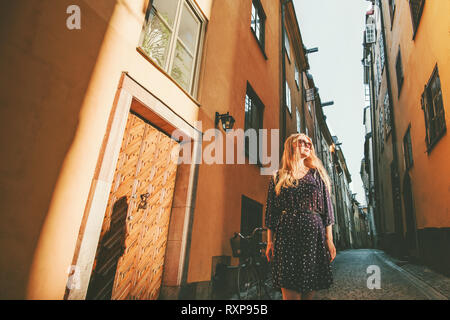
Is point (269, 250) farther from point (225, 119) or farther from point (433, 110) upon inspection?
point (433, 110)

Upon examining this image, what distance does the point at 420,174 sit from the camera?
7406 millimetres

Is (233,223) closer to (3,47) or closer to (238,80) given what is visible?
(238,80)

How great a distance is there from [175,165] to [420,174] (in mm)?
7153

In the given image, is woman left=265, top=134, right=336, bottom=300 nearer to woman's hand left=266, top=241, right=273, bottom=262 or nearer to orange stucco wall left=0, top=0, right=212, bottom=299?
woman's hand left=266, top=241, right=273, bottom=262

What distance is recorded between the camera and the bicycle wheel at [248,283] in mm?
4688

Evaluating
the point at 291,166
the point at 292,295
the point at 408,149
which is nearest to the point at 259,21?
the point at 408,149

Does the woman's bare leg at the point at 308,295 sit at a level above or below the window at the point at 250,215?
below

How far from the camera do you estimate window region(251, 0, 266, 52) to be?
8748 millimetres

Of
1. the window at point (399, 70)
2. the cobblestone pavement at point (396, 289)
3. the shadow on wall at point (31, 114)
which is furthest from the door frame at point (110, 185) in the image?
the window at point (399, 70)

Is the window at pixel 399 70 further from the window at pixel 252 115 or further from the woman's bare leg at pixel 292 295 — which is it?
the woman's bare leg at pixel 292 295

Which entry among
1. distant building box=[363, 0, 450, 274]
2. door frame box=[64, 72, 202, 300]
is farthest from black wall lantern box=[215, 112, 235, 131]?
distant building box=[363, 0, 450, 274]

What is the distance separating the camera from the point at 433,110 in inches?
250
